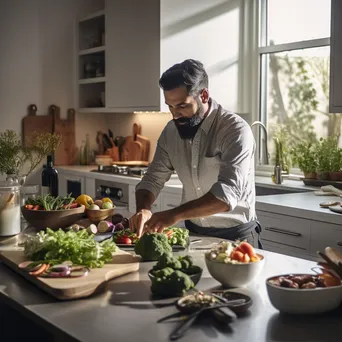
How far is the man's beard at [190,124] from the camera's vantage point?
297cm

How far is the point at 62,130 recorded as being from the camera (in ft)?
19.9

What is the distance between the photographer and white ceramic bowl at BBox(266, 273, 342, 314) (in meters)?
1.70

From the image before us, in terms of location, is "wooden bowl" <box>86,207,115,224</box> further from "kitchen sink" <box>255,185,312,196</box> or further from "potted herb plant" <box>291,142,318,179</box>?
"potted herb plant" <box>291,142,318,179</box>

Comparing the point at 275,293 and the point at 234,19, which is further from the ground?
the point at 234,19

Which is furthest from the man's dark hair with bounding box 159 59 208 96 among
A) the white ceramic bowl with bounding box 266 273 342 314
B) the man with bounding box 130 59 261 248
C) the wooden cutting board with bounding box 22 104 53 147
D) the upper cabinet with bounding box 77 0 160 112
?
the wooden cutting board with bounding box 22 104 53 147

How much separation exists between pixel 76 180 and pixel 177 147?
2674 mm

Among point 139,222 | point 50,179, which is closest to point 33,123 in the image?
point 50,179

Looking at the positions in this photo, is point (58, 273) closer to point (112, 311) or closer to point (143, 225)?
point (112, 311)

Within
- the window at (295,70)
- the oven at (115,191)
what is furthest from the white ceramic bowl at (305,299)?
the oven at (115,191)

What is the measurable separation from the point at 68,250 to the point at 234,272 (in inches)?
23.1

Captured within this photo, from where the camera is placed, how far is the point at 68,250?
85.4 inches

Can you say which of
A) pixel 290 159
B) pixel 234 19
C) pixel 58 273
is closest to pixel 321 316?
pixel 58 273

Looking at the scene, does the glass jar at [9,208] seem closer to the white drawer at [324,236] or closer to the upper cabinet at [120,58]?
the white drawer at [324,236]

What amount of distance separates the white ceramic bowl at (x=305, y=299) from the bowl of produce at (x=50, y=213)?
1400mm
